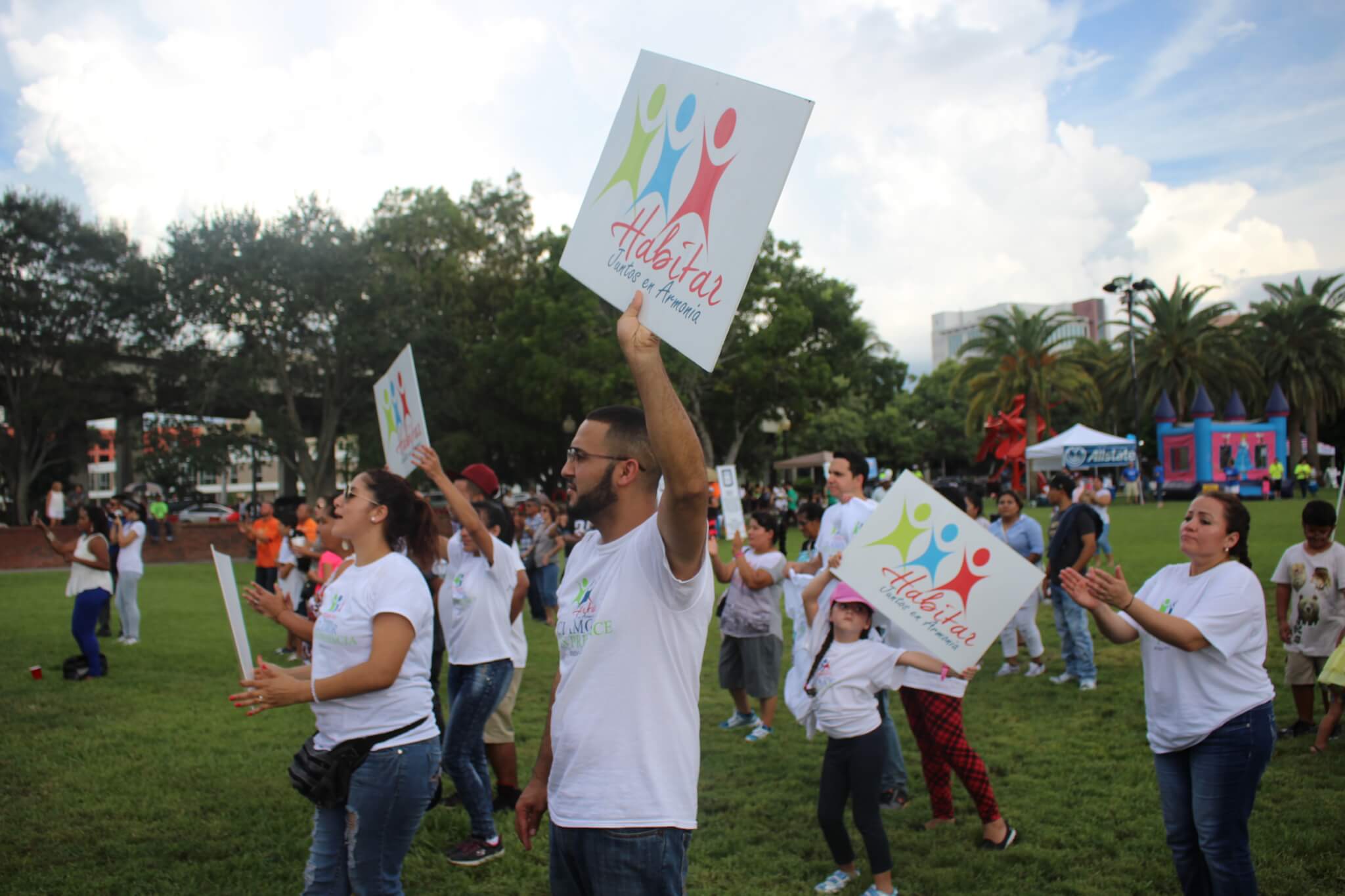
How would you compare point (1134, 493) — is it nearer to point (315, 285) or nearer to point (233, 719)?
point (315, 285)

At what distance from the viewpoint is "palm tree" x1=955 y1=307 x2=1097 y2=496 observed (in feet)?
155

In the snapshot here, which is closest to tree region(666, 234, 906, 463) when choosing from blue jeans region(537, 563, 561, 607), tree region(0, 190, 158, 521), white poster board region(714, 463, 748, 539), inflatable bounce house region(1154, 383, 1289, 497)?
white poster board region(714, 463, 748, 539)

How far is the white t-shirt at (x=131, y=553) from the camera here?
11.5m

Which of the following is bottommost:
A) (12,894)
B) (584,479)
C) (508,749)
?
(12,894)

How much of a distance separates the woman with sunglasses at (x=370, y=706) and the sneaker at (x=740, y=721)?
14.9 ft

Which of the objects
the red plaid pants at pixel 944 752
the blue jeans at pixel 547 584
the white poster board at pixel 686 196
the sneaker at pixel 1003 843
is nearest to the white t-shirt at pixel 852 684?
the red plaid pants at pixel 944 752

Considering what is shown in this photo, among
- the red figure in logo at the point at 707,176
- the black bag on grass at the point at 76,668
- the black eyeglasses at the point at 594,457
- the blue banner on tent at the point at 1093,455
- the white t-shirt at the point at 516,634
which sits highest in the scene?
the blue banner on tent at the point at 1093,455

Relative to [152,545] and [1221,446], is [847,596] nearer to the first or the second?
[152,545]

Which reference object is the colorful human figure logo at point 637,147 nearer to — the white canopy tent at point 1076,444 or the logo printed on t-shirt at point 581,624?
the logo printed on t-shirt at point 581,624

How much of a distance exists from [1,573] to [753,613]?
2267cm

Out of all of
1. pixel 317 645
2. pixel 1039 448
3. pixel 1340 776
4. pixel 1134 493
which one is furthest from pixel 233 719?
pixel 1134 493

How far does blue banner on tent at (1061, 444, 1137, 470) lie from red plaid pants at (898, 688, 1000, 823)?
31617 mm

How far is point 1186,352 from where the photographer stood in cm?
4353

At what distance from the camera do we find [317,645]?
337 centimetres
